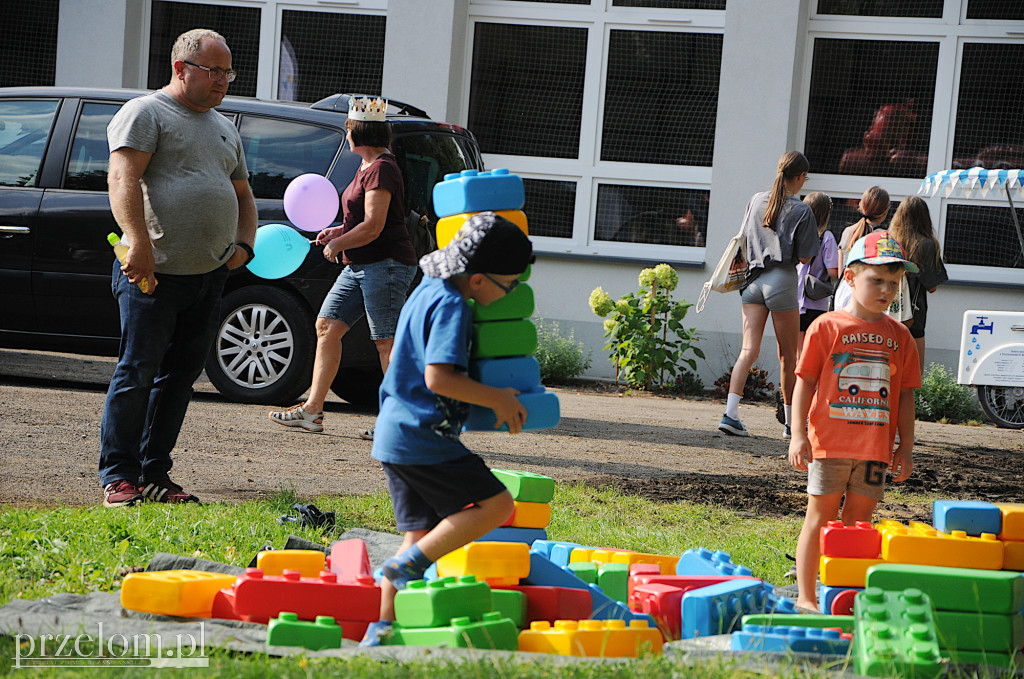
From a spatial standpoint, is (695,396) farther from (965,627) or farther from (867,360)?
(965,627)

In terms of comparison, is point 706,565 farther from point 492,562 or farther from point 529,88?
point 529,88

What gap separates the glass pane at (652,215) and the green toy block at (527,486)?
9.39 meters

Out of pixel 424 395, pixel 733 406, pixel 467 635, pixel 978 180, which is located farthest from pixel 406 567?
pixel 978 180

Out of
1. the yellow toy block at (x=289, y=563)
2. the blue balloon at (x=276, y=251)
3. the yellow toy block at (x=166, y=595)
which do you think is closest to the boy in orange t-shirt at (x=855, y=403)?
the yellow toy block at (x=289, y=563)

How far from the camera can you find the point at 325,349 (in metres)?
6.50

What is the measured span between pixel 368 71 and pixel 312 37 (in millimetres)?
859

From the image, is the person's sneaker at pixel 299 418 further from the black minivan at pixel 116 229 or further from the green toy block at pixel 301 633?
the green toy block at pixel 301 633

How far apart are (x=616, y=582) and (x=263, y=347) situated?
4772 millimetres

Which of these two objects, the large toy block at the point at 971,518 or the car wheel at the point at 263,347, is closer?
the large toy block at the point at 971,518

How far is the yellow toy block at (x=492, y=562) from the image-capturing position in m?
3.14

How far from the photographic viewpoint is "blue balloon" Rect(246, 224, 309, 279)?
6.00 metres

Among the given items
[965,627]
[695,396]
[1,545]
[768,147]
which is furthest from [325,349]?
[768,147]

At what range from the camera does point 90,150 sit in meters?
7.73

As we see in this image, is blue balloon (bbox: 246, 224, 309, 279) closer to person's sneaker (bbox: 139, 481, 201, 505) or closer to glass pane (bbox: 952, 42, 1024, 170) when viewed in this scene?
person's sneaker (bbox: 139, 481, 201, 505)
